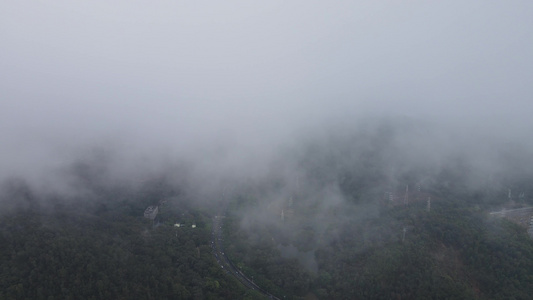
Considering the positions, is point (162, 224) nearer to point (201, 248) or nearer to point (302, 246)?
point (201, 248)

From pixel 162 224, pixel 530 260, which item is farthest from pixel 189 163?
pixel 530 260

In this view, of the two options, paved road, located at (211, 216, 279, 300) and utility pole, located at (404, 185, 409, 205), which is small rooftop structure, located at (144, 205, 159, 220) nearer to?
paved road, located at (211, 216, 279, 300)

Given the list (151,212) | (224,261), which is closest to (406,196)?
Result: (224,261)

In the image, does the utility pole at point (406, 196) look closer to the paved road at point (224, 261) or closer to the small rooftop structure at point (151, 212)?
the paved road at point (224, 261)

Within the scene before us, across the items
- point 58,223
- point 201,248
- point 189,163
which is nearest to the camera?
point 58,223

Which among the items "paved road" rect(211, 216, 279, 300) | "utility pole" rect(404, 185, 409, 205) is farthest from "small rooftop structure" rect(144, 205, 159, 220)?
"utility pole" rect(404, 185, 409, 205)

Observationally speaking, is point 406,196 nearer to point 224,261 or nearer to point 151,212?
point 224,261
